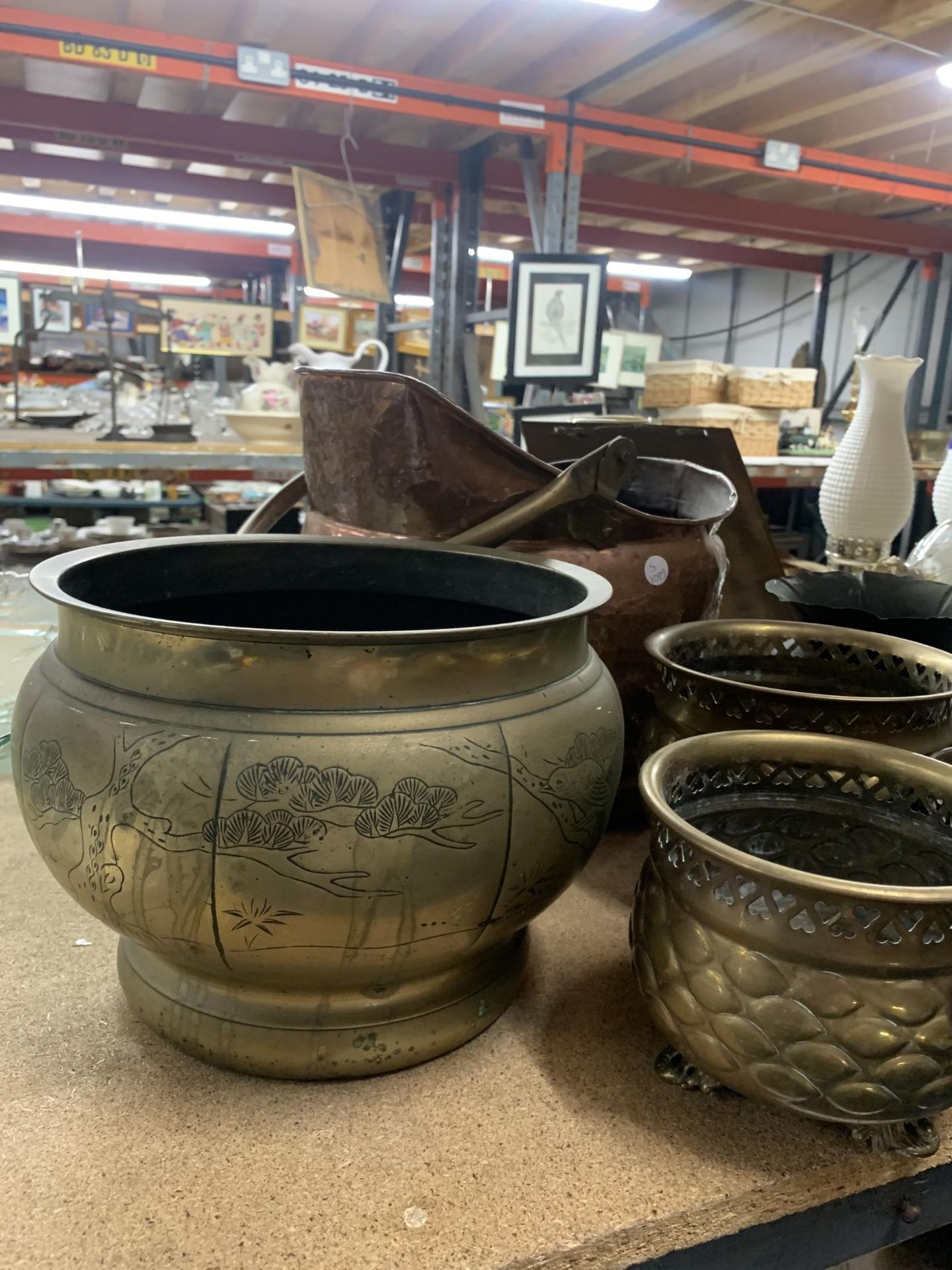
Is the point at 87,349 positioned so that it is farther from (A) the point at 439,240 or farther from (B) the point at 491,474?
(B) the point at 491,474

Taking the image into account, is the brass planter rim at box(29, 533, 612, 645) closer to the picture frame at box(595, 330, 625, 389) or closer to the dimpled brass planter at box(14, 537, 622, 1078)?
the dimpled brass planter at box(14, 537, 622, 1078)

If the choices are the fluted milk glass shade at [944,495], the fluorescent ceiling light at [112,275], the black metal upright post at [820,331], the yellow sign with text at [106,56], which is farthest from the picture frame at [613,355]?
the fluorescent ceiling light at [112,275]

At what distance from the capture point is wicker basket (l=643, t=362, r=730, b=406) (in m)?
4.73

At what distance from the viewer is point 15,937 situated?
0.82 m

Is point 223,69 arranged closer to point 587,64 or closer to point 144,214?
point 587,64

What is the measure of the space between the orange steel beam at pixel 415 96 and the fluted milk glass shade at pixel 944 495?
8.64 feet

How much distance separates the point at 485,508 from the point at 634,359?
5.98 metres

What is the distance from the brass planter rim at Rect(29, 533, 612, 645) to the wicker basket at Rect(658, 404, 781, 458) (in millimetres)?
3650

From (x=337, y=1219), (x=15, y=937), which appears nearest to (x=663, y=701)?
(x=337, y=1219)

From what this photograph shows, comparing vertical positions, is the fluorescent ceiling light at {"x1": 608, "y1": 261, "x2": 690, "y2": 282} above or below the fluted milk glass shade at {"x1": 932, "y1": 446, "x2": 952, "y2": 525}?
above

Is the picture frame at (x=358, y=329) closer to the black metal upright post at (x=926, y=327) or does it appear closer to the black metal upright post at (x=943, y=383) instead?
the black metal upright post at (x=926, y=327)

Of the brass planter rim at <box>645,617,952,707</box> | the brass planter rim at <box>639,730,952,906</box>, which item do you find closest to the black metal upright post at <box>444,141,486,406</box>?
the brass planter rim at <box>645,617,952,707</box>

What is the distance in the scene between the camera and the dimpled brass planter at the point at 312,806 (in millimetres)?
544

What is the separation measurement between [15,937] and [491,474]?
0.65 meters
